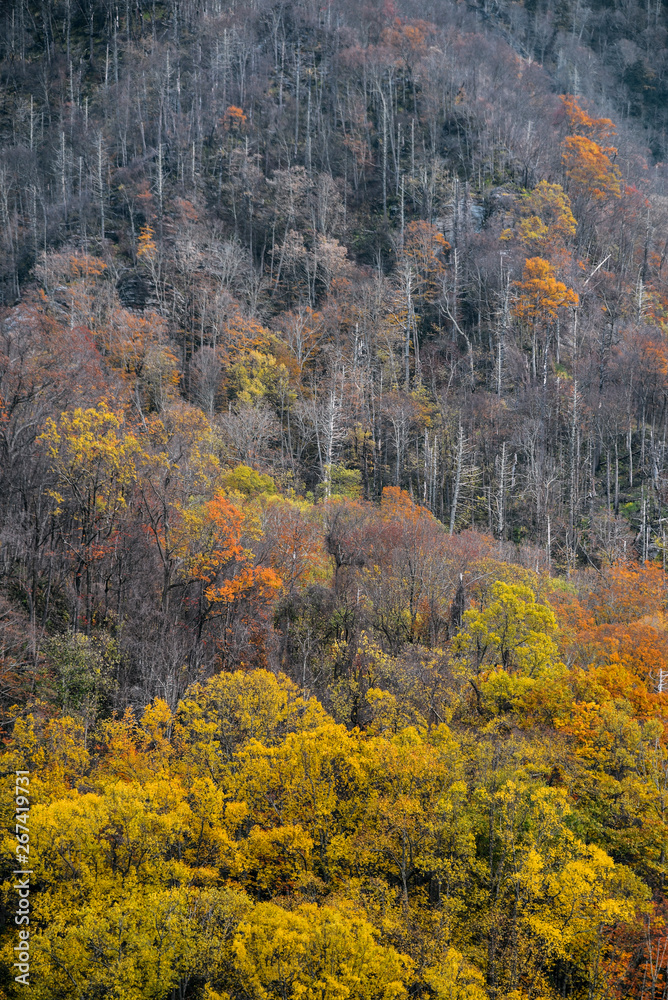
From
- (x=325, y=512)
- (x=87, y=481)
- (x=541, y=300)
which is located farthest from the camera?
(x=541, y=300)

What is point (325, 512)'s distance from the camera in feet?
134

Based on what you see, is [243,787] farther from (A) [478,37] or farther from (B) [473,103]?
(A) [478,37]

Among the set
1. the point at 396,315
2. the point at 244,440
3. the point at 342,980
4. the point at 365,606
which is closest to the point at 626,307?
the point at 396,315

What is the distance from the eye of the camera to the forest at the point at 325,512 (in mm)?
20141

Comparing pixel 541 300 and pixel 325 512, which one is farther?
pixel 541 300

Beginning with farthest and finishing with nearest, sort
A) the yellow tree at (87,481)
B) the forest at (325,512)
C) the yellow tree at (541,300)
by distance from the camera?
the yellow tree at (541,300), the yellow tree at (87,481), the forest at (325,512)

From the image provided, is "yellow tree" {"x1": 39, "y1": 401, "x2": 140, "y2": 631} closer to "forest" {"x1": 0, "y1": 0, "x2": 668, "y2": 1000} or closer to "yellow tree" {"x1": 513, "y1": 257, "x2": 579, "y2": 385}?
"forest" {"x1": 0, "y1": 0, "x2": 668, "y2": 1000}

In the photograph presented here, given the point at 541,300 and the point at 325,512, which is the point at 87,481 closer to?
the point at 325,512

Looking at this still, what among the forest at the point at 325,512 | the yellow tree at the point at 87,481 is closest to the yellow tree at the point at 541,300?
the forest at the point at 325,512

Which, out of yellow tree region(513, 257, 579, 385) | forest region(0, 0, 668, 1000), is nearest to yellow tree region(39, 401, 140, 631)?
forest region(0, 0, 668, 1000)

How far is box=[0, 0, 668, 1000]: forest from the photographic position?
2014 centimetres

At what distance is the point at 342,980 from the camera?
18.0 meters

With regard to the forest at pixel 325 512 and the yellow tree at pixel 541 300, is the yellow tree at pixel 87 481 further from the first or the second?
the yellow tree at pixel 541 300

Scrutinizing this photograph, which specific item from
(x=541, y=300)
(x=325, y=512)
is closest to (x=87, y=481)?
(x=325, y=512)
